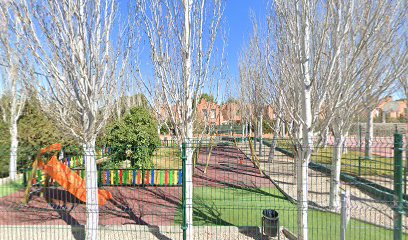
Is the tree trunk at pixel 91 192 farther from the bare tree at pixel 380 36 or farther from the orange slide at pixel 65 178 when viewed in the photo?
the bare tree at pixel 380 36

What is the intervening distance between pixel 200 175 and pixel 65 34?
795 cm

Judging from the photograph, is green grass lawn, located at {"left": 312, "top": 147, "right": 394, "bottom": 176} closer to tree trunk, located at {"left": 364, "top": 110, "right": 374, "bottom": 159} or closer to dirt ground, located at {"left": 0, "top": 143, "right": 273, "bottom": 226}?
tree trunk, located at {"left": 364, "top": 110, "right": 374, "bottom": 159}

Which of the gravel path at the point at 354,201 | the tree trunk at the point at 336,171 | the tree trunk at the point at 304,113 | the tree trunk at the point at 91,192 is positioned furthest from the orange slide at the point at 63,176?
the tree trunk at the point at 336,171

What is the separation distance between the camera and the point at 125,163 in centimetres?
1189

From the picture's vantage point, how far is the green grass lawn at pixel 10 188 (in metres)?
6.17

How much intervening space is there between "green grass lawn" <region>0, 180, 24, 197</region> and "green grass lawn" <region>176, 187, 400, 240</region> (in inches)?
177

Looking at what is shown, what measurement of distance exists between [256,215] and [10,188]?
691cm

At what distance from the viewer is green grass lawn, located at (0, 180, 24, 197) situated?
617 cm

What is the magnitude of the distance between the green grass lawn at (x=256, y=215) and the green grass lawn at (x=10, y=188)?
450 cm

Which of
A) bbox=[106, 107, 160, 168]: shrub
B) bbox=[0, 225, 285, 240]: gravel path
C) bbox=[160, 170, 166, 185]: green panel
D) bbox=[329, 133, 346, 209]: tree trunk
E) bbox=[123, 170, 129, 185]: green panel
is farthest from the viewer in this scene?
bbox=[106, 107, 160, 168]: shrub

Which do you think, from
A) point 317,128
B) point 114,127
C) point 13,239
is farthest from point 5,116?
point 317,128

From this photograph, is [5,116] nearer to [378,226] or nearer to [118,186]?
[118,186]

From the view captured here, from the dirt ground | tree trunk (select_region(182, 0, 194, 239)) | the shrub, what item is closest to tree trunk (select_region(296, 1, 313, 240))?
tree trunk (select_region(182, 0, 194, 239))

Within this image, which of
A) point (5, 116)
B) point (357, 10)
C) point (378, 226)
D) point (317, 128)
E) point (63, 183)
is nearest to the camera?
point (357, 10)
